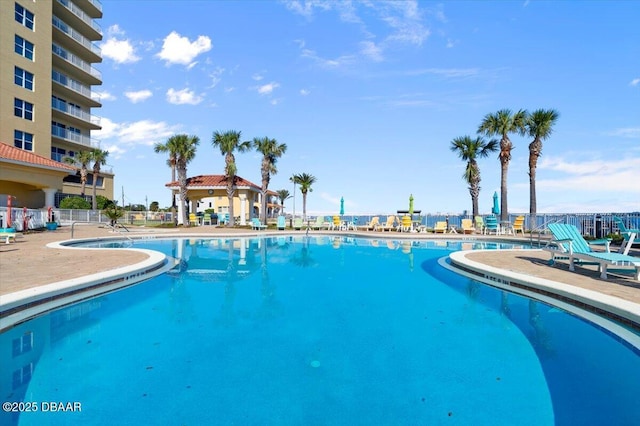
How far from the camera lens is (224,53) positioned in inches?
756

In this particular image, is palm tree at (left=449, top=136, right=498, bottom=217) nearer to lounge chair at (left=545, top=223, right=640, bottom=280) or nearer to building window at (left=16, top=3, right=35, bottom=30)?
lounge chair at (left=545, top=223, right=640, bottom=280)

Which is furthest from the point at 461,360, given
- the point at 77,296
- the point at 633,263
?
the point at 77,296

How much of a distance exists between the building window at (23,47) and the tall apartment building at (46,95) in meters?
0.07

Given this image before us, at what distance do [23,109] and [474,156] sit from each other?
36421 millimetres

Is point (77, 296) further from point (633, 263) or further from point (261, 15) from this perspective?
point (261, 15)

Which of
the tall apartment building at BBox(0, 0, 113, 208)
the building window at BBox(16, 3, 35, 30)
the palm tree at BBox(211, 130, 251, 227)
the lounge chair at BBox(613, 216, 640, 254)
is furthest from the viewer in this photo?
the palm tree at BBox(211, 130, 251, 227)

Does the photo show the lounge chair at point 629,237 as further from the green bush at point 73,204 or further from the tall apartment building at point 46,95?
the green bush at point 73,204

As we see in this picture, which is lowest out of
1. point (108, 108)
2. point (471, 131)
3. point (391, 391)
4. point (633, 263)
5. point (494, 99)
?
point (391, 391)

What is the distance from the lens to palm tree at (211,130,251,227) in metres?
28.6

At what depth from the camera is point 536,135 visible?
927 inches

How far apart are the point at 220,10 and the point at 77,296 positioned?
49.2 ft

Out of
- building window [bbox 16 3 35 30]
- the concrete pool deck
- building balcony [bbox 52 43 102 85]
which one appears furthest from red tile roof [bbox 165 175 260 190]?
the concrete pool deck

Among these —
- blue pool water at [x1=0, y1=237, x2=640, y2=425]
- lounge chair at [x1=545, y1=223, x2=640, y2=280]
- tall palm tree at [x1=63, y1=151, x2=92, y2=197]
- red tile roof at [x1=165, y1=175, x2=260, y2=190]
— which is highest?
tall palm tree at [x1=63, y1=151, x2=92, y2=197]

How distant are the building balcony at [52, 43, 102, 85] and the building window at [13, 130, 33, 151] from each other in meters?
9.69
